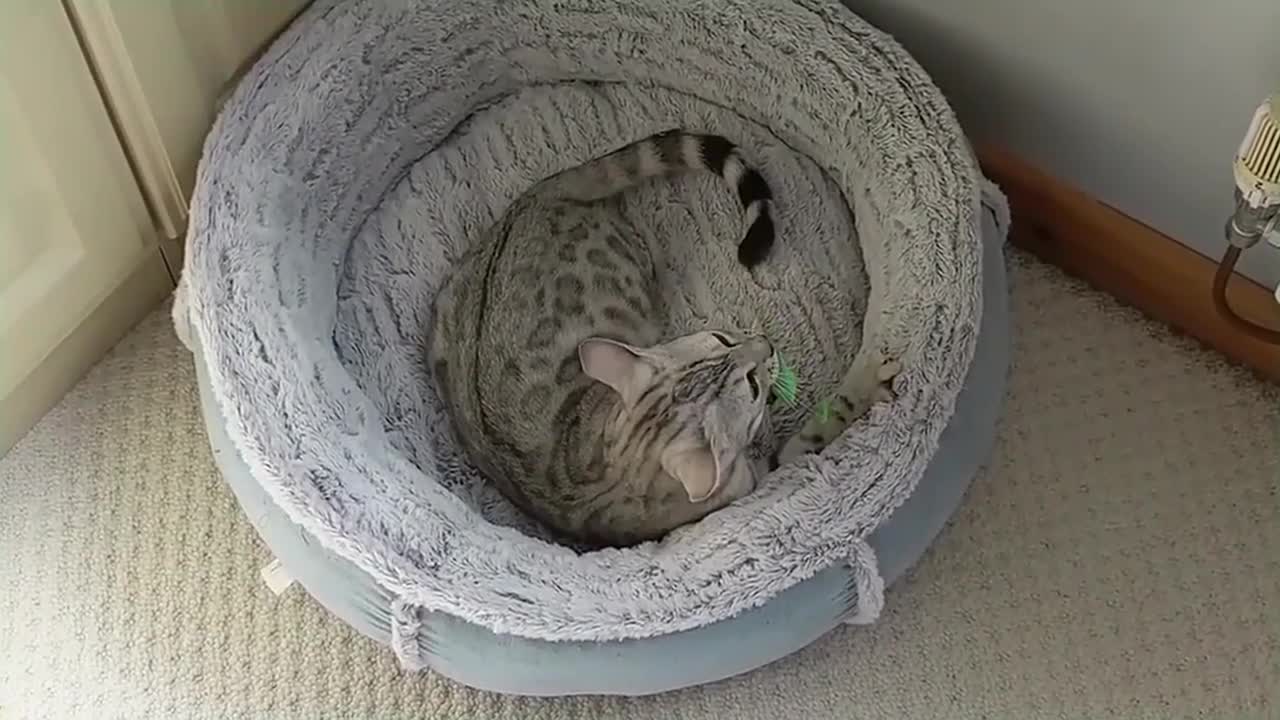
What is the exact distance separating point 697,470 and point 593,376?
18cm

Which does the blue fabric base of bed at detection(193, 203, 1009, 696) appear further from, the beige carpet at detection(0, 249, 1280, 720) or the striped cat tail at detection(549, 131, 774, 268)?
the striped cat tail at detection(549, 131, 774, 268)

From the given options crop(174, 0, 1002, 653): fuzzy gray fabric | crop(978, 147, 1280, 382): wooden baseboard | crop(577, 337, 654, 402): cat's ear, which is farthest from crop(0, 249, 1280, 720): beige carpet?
crop(577, 337, 654, 402): cat's ear

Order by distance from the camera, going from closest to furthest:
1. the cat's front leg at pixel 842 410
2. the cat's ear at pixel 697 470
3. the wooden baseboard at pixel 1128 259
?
the cat's ear at pixel 697 470 < the cat's front leg at pixel 842 410 < the wooden baseboard at pixel 1128 259

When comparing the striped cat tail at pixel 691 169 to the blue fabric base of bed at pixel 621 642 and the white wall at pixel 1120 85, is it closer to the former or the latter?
the white wall at pixel 1120 85

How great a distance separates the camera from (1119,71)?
1642mm

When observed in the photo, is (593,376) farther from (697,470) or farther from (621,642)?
(621,642)

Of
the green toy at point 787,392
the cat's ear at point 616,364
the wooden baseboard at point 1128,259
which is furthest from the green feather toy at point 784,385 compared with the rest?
the wooden baseboard at point 1128,259

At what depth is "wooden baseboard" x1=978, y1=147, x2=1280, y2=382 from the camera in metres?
1.72

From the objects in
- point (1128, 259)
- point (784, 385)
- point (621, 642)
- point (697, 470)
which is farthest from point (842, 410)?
point (1128, 259)

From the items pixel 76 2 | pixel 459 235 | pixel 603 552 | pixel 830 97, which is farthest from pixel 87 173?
pixel 830 97

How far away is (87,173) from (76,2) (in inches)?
8.1

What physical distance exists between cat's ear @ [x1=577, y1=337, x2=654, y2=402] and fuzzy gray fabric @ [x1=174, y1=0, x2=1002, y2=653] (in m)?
0.17

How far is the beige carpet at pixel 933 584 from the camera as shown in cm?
155

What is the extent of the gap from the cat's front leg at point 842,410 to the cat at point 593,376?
10mm
